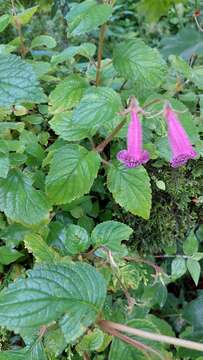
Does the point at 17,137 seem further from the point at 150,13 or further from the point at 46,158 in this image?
the point at 150,13

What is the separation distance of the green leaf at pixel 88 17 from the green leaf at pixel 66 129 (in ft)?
0.54

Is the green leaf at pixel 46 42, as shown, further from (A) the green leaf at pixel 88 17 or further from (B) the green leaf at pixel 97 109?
(B) the green leaf at pixel 97 109

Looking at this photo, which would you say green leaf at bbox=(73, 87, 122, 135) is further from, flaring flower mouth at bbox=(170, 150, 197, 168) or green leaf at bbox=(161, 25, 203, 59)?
green leaf at bbox=(161, 25, 203, 59)

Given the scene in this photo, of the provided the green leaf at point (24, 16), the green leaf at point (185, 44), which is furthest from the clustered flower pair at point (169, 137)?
the green leaf at point (185, 44)

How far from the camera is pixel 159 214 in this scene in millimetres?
1139

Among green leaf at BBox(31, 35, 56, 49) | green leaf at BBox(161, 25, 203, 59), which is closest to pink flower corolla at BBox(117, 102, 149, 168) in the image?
green leaf at BBox(31, 35, 56, 49)

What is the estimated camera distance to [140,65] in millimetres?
1010

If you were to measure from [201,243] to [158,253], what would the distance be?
0.18m

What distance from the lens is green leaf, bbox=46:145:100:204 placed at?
0.96 m

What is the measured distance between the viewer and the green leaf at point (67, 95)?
1.05 meters

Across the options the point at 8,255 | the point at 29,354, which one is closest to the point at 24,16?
the point at 8,255

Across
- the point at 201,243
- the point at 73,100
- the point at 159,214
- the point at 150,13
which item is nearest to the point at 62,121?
the point at 73,100

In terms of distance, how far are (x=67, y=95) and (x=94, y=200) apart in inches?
9.1

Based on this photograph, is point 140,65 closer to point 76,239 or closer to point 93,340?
point 76,239
